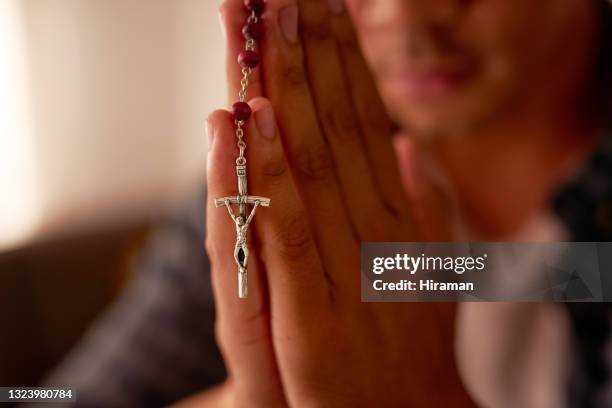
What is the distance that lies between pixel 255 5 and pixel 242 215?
0.16 metres

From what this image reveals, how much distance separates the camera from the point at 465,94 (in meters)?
0.81

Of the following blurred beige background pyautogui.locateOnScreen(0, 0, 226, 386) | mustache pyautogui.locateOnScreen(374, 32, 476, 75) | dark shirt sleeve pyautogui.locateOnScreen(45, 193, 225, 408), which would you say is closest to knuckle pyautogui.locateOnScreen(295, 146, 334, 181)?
mustache pyautogui.locateOnScreen(374, 32, 476, 75)

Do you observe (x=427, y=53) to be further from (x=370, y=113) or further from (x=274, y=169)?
(x=274, y=169)

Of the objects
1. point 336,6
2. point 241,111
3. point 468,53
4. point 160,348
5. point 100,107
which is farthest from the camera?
point 100,107

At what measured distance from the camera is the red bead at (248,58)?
0.43m

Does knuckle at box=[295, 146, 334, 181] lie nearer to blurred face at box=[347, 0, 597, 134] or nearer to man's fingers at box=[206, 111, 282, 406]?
man's fingers at box=[206, 111, 282, 406]

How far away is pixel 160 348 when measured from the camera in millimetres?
921

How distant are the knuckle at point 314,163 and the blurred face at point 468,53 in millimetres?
367

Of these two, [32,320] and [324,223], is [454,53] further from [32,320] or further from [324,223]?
[32,320]

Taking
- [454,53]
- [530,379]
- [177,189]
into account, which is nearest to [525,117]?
[454,53]

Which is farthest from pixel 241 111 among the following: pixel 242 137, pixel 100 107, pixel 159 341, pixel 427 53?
pixel 100 107

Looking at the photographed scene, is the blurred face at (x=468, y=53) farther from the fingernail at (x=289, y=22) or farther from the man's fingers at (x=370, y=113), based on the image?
the fingernail at (x=289, y=22)

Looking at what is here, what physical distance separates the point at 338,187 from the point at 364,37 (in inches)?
15.9

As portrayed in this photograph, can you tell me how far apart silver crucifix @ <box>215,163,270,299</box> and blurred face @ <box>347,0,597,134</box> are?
1.46 feet
